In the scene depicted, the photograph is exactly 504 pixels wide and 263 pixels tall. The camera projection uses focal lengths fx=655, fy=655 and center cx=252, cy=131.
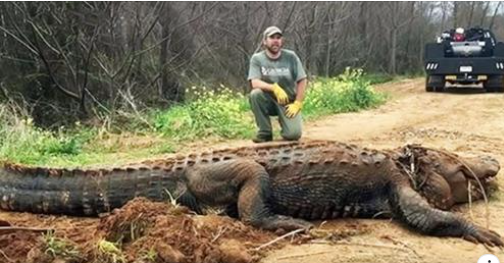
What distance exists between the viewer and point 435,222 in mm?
3900

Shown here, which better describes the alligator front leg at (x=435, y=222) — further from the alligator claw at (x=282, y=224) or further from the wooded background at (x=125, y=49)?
the wooded background at (x=125, y=49)

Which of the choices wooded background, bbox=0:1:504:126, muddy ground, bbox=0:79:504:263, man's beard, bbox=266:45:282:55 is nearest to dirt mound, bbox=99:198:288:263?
muddy ground, bbox=0:79:504:263

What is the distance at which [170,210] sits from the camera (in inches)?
139

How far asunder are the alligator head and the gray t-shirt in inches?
93.7

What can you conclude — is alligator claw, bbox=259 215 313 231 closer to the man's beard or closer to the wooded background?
the man's beard

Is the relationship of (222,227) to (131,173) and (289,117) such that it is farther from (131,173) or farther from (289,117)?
(289,117)

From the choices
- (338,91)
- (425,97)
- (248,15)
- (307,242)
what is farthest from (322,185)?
(248,15)

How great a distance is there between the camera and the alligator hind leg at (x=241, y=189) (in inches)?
152

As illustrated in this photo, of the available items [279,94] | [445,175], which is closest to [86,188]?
[445,175]

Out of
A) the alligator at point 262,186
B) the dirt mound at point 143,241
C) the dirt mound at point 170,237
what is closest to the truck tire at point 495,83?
the alligator at point 262,186

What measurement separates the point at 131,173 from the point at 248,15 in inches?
540

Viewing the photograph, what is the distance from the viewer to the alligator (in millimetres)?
4020

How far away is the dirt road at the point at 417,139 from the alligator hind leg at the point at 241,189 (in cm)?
33

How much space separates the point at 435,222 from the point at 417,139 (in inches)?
163
